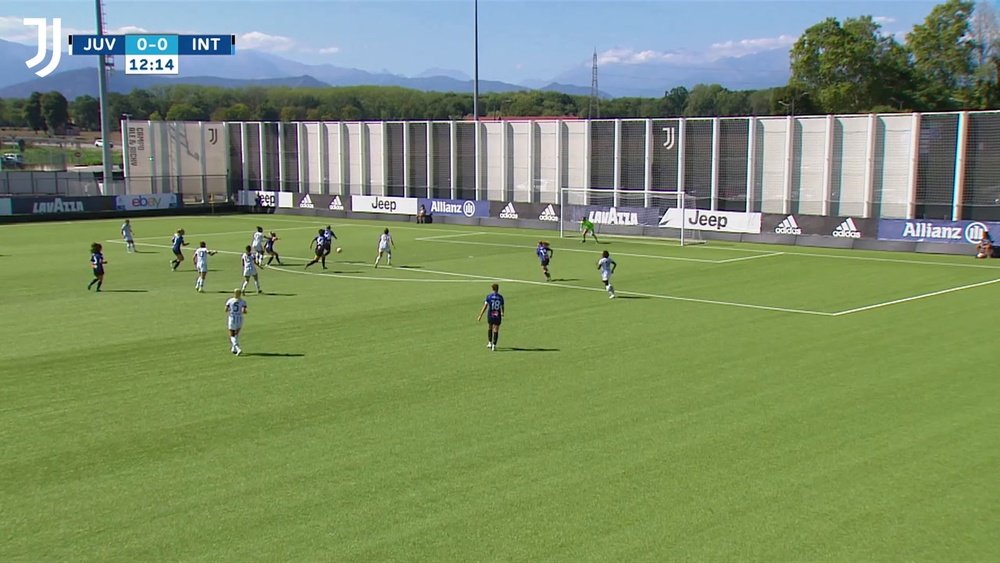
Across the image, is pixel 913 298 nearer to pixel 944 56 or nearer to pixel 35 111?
pixel 944 56

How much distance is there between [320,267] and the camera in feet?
125

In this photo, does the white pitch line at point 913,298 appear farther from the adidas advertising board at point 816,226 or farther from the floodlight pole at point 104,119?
the floodlight pole at point 104,119

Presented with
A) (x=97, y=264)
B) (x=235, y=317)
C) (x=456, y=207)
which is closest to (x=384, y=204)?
(x=456, y=207)

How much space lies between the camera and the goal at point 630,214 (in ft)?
172

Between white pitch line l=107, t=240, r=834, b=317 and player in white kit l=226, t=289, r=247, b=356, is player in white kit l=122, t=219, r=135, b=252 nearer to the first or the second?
white pitch line l=107, t=240, r=834, b=317

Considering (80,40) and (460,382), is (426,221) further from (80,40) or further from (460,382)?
(460,382)

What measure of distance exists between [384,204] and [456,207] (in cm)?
685

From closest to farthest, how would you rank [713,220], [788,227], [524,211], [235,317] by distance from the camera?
[235,317]
[788,227]
[713,220]
[524,211]

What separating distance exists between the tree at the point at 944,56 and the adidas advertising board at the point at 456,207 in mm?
61677

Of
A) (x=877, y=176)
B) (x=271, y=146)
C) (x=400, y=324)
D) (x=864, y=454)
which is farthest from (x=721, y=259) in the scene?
(x=271, y=146)

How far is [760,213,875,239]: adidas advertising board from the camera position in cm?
4584

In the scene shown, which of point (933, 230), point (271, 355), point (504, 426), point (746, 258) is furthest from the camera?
point (933, 230)

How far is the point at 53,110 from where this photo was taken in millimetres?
195000

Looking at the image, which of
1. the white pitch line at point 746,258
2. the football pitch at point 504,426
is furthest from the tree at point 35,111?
the white pitch line at point 746,258
